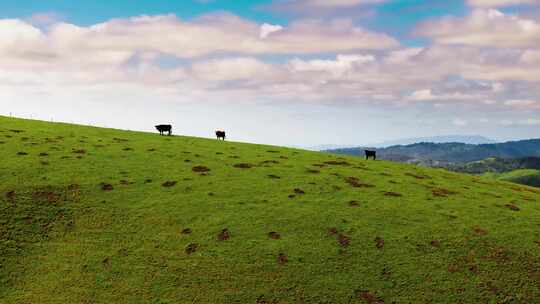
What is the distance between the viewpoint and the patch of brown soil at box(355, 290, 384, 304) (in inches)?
916

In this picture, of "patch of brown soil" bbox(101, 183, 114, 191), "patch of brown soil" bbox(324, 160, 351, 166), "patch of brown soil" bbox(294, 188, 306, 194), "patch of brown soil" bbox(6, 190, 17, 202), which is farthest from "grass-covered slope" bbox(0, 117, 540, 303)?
"patch of brown soil" bbox(324, 160, 351, 166)

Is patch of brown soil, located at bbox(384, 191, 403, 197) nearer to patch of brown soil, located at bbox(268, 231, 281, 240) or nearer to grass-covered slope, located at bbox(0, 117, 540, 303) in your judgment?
grass-covered slope, located at bbox(0, 117, 540, 303)

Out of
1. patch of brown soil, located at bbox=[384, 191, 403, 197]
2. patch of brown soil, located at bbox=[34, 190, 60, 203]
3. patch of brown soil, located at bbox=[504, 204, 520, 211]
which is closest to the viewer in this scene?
patch of brown soil, located at bbox=[34, 190, 60, 203]

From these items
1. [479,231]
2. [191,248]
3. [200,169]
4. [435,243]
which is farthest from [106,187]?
[479,231]

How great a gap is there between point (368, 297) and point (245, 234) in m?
9.57

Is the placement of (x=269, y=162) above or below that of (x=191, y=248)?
above

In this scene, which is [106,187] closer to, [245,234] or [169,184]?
[169,184]

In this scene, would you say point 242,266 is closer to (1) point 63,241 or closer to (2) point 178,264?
(2) point 178,264

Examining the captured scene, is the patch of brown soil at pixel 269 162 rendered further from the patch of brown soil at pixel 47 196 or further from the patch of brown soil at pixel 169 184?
the patch of brown soil at pixel 47 196

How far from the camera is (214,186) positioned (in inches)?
1448

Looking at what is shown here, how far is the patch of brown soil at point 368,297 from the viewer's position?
916 inches

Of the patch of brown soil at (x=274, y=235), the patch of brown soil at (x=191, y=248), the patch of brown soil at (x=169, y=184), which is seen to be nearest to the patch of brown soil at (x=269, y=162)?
the patch of brown soil at (x=169, y=184)

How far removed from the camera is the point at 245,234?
28891mm

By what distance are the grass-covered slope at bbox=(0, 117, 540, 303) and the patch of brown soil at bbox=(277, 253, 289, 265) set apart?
0.22ft
